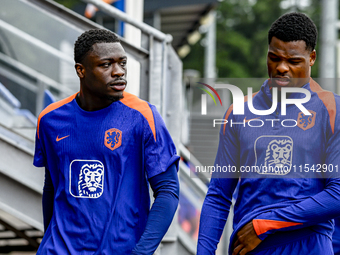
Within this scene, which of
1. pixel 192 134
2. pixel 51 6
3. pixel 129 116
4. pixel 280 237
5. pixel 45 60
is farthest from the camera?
pixel 192 134

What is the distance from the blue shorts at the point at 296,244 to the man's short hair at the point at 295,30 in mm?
963

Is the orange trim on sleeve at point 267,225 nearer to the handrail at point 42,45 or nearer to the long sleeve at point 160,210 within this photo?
the long sleeve at point 160,210

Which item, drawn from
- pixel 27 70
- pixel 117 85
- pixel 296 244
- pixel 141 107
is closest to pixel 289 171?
pixel 296 244

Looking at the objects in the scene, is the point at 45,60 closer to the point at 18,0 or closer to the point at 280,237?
the point at 18,0

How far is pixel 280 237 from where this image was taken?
2.76 m

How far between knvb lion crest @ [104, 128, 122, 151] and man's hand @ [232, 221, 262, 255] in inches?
31.3

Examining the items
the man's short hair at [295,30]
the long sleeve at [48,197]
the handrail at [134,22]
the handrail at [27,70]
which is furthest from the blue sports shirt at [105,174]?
the handrail at [27,70]

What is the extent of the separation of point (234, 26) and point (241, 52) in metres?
5.20

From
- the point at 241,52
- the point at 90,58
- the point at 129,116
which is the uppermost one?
the point at 241,52

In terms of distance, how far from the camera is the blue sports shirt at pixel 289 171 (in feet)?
8.72

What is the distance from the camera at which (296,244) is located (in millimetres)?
2738

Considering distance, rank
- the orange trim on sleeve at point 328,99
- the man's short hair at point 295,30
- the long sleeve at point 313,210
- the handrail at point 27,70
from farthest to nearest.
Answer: the handrail at point 27,70 → the man's short hair at point 295,30 → the orange trim on sleeve at point 328,99 → the long sleeve at point 313,210

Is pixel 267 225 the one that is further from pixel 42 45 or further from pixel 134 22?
pixel 42 45

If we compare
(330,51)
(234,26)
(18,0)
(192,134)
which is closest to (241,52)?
(234,26)
